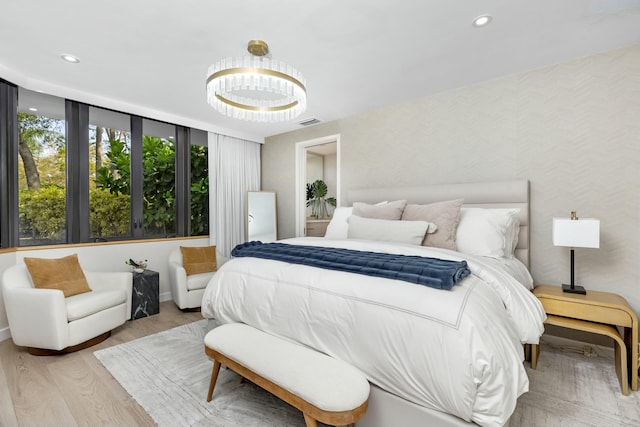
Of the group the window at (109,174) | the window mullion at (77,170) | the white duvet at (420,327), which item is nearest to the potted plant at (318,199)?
the window at (109,174)

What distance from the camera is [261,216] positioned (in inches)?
191

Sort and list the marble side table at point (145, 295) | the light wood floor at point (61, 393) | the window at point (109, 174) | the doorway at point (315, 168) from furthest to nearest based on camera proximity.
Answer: the doorway at point (315, 168)
the window at point (109, 174)
the marble side table at point (145, 295)
the light wood floor at point (61, 393)

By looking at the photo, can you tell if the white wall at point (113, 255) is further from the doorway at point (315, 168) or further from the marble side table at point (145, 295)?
the doorway at point (315, 168)

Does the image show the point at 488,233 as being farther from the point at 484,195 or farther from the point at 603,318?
the point at 603,318

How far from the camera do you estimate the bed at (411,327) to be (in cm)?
118

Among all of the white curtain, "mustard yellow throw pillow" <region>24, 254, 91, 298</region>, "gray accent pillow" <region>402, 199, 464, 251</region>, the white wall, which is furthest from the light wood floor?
"gray accent pillow" <region>402, 199, 464, 251</region>

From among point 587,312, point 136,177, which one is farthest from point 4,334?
point 587,312

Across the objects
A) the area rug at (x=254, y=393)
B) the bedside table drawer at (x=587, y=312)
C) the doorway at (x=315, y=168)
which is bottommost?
the area rug at (x=254, y=393)

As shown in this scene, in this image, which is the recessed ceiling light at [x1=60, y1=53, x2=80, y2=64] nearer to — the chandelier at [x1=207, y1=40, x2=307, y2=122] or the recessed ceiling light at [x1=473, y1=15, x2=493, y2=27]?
the chandelier at [x1=207, y1=40, x2=307, y2=122]

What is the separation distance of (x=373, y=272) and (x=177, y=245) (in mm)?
3367

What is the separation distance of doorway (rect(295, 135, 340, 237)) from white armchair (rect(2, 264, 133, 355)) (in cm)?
271

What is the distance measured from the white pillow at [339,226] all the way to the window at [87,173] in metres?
2.22

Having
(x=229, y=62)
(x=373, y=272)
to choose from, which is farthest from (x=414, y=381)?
(x=229, y=62)

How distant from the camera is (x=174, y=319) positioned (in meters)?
3.24
